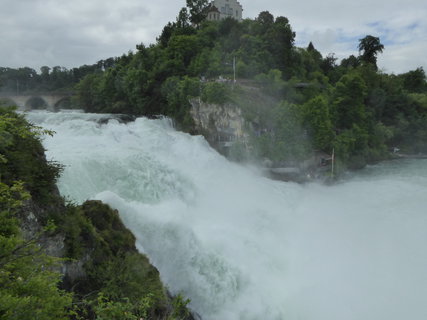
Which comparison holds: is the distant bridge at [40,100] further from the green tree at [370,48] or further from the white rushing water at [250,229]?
the green tree at [370,48]

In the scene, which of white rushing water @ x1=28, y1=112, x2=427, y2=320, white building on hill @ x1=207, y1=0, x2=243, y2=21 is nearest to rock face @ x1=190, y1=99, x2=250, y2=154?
white rushing water @ x1=28, y1=112, x2=427, y2=320

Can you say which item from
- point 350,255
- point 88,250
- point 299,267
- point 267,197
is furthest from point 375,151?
point 88,250

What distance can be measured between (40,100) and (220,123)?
28949 millimetres

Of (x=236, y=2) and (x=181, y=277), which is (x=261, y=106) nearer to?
(x=181, y=277)

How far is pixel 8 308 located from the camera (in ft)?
11.5

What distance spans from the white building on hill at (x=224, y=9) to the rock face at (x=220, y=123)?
3618cm

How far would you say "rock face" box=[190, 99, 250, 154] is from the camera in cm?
2619

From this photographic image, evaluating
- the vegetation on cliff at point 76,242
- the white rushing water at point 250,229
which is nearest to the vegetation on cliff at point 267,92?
the white rushing water at point 250,229

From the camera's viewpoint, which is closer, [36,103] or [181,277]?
[181,277]

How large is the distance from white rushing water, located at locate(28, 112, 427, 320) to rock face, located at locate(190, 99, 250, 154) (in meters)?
4.12

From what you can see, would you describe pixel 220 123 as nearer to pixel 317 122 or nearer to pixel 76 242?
pixel 317 122

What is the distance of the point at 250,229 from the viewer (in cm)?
1463

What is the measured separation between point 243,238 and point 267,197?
597 centimetres

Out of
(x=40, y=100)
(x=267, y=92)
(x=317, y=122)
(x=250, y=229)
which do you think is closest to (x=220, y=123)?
(x=267, y=92)
